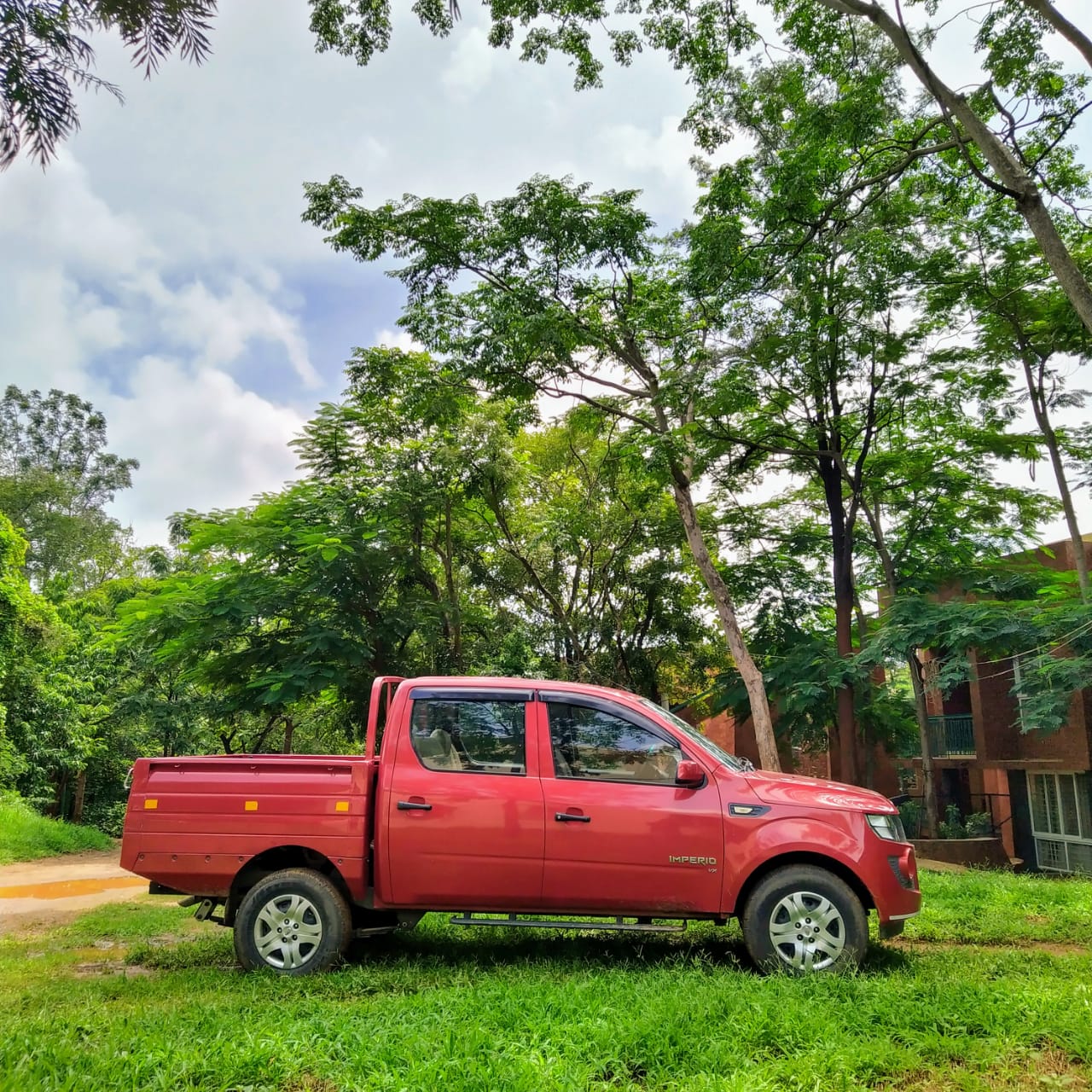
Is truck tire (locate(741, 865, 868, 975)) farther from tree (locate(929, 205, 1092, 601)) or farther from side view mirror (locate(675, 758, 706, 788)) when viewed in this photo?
tree (locate(929, 205, 1092, 601))

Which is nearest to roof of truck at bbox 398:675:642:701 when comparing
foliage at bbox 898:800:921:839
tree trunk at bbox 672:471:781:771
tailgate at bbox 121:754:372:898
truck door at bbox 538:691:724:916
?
truck door at bbox 538:691:724:916

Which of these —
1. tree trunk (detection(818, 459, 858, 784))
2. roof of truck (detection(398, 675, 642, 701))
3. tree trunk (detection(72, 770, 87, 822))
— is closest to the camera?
roof of truck (detection(398, 675, 642, 701))

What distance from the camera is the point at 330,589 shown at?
50.5 ft

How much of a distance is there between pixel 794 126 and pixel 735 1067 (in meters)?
9.78

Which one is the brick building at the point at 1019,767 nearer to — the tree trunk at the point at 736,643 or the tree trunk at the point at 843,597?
the tree trunk at the point at 843,597

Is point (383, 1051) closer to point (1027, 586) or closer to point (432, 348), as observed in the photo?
point (432, 348)

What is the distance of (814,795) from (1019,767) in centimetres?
1793

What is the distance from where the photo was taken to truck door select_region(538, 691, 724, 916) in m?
5.95

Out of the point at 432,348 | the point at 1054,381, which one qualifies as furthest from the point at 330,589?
the point at 1054,381

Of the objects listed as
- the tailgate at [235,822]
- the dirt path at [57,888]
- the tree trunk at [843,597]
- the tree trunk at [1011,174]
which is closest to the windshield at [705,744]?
the tailgate at [235,822]

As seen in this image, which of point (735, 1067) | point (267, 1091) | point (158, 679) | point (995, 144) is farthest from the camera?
point (158, 679)

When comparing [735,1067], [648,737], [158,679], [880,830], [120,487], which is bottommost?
[735,1067]

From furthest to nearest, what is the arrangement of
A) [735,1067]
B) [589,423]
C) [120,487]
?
1. [120,487]
2. [589,423]
3. [735,1067]

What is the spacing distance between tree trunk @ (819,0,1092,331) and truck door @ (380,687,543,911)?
214 inches
